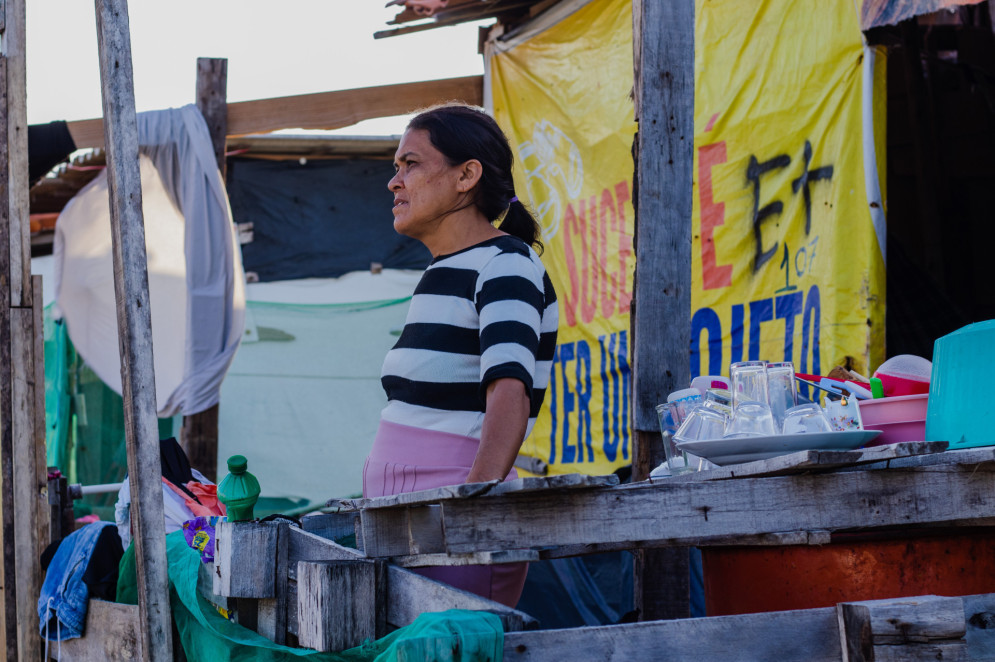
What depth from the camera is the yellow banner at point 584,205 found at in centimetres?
571

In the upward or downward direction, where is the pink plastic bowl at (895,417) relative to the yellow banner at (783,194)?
downward

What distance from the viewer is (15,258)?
161 inches

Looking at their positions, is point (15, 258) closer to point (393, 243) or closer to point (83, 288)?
point (83, 288)

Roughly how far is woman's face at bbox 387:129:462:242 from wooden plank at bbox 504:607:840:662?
115 centimetres

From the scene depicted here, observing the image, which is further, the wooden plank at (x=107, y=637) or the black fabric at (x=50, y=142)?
the black fabric at (x=50, y=142)

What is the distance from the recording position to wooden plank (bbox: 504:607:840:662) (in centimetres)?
146

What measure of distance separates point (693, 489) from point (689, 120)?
1420 mm

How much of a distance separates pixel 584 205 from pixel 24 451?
130 inches

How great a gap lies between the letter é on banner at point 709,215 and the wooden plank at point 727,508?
323 cm

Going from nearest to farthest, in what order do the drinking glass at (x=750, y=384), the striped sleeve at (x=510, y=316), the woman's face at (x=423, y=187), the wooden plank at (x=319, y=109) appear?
the drinking glass at (x=750, y=384) < the striped sleeve at (x=510, y=316) < the woman's face at (x=423, y=187) < the wooden plank at (x=319, y=109)

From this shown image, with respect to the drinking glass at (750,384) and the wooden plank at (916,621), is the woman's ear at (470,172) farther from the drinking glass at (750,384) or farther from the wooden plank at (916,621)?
the wooden plank at (916,621)

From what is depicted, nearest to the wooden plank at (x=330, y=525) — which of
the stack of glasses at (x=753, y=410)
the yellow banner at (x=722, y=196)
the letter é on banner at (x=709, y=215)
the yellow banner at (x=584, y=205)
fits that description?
the stack of glasses at (x=753, y=410)

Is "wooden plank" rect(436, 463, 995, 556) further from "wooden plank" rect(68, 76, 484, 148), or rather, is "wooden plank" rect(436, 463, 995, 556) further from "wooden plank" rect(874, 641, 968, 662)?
"wooden plank" rect(68, 76, 484, 148)

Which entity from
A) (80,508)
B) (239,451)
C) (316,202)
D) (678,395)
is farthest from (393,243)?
(678,395)
